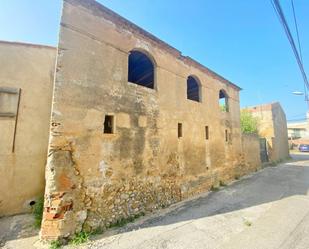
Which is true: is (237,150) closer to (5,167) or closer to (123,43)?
(123,43)

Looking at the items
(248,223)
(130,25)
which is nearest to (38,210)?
(248,223)

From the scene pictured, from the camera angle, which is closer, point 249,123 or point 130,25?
point 130,25

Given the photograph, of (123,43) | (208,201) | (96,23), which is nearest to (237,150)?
(208,201)

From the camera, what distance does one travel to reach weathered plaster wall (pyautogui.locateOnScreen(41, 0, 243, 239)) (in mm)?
4137

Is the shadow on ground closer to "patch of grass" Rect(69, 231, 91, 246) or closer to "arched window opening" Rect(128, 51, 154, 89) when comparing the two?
"patch of grass" Rect(69, 231, 91, 246)

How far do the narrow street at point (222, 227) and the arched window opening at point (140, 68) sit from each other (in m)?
5.28

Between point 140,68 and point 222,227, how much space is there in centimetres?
643

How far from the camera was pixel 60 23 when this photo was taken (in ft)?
14.4

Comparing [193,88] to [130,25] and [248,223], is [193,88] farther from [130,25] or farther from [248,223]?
[248,223]

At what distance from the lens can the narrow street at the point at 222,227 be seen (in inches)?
152

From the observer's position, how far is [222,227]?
4.63 meters

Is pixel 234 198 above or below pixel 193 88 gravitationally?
below

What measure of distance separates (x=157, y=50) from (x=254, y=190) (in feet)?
24.0

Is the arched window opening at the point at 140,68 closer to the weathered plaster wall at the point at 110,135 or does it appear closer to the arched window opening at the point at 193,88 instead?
the weathered plaster wall at the point at 110,135
